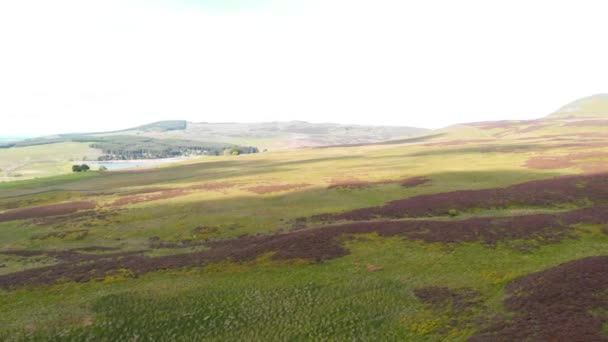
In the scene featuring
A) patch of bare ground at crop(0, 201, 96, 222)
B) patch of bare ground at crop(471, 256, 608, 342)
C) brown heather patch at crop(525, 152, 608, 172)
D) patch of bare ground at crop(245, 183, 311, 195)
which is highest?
brown heather patch at crop(525, 152, 608, 172)

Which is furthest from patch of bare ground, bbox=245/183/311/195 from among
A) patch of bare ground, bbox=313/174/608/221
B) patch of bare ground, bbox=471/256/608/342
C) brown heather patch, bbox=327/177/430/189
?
patch of bare ground, bbox=471/256/608/342

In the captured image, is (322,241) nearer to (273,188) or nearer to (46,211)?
(273,188)

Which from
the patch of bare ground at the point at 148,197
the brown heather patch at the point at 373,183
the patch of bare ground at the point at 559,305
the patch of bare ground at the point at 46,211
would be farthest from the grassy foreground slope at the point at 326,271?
the patch of bare ground at the point at 148,197

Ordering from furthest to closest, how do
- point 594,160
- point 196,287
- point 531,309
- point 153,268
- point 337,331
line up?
point 594,160
point 153,268
point 196,287
point 337,331
point 531,309

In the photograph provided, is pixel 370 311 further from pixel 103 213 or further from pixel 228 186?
pixel 228 186

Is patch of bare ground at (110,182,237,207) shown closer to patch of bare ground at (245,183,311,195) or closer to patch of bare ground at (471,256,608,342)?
patch of bare ground at (245,183,311,195)

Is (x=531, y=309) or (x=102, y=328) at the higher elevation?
(x=531, y=309)

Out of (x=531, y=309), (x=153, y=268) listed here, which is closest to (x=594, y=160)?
(x=531, y=309)
